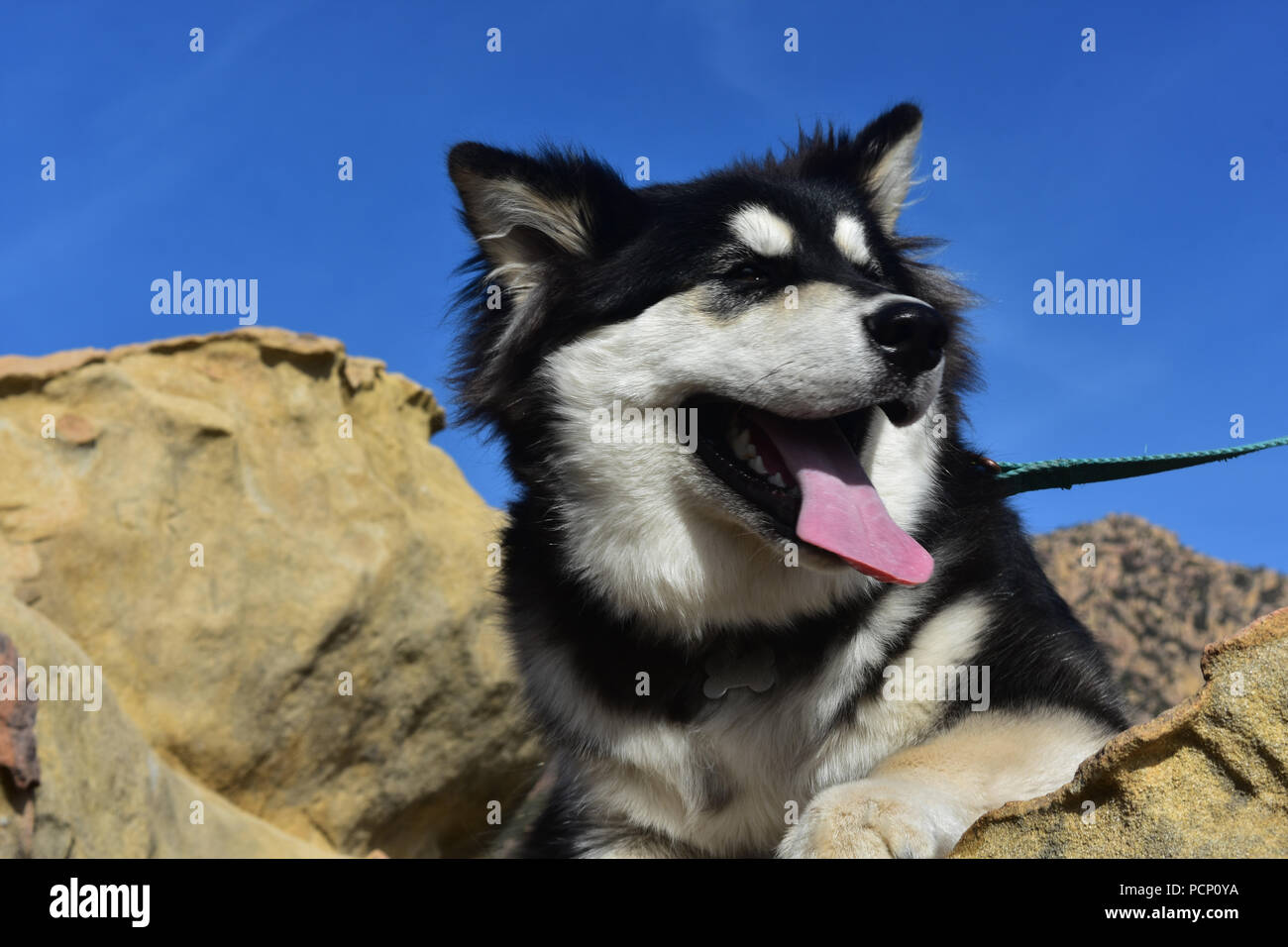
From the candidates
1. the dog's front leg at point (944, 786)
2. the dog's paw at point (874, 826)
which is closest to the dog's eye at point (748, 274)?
the dog's front leg at point (944, 786)

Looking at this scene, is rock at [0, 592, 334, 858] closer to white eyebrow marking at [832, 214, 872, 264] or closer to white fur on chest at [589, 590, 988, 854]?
white fur on chest at [589, 590, 988, 854]

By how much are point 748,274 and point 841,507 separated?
0.82 metres

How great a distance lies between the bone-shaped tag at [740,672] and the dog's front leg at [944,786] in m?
0.44

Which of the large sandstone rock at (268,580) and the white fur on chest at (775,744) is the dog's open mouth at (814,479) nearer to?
the white fur on chest at (775,744)

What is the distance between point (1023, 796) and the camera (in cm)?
266

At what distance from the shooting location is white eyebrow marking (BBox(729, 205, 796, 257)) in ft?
11.0

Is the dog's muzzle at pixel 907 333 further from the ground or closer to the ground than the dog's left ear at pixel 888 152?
closer to the ground

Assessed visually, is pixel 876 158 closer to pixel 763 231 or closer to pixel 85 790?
pixel 763 231

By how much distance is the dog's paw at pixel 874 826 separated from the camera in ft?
7.82

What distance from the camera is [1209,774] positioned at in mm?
1993
